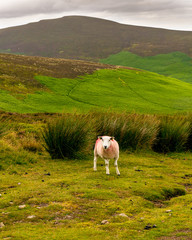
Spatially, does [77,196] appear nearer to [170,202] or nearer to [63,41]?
[170,202]

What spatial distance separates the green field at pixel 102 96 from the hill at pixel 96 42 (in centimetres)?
8474

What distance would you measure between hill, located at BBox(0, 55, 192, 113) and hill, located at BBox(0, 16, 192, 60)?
3382 inches

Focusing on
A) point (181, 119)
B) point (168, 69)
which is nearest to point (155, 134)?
point (181, 119)

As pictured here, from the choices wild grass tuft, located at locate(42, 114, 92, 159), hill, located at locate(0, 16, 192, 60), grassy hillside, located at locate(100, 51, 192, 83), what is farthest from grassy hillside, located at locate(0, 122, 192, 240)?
hill, located at locate(0, 16, 192, 60)

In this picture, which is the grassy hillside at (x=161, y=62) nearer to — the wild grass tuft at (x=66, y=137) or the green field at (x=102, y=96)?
the green field at (x=102, y=96)

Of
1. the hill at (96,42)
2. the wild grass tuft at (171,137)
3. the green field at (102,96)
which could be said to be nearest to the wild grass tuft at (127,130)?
the wild grass tuft at (171,137)

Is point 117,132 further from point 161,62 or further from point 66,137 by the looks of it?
point 161,62

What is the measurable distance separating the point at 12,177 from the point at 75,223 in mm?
4641

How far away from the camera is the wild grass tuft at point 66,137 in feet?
44.7

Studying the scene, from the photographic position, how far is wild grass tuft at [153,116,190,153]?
17406 mm

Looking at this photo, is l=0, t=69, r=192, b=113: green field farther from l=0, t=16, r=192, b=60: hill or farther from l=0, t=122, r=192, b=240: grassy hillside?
l=0, t=16, r=192, b=60: hill

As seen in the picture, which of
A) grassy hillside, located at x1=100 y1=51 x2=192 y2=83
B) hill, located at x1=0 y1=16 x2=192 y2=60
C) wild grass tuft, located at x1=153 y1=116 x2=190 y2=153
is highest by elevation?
hill, located at x1=0 y1=16 x2=192 y2=60

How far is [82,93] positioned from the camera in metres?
42.9

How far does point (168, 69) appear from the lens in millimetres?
114000
